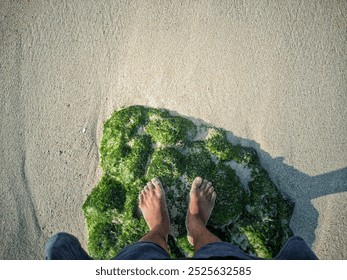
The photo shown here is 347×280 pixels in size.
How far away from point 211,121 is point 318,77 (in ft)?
4.40

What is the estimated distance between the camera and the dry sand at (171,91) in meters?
3.95

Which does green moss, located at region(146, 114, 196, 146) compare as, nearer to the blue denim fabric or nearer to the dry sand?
the dry sand

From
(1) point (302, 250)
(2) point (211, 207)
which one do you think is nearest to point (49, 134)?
(2) point (211, 207)

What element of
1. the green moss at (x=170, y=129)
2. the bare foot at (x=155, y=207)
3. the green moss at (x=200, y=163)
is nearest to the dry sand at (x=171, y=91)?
the green moss at (x=170, y=129)

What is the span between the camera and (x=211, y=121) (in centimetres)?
399

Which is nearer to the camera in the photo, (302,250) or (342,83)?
(302,250)

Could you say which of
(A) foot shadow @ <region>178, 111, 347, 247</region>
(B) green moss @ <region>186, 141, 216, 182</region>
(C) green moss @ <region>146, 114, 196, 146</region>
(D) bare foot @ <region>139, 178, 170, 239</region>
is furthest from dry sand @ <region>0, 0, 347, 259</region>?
(D) bare foot @ <region>139, 178, 170, 239</region>

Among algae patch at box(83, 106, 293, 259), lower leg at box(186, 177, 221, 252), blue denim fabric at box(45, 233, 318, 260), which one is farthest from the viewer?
algae patch at box(83, 106, 293, 259)

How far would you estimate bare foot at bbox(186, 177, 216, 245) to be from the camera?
376 centimetres

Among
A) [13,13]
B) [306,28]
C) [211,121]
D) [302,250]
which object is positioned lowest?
[302,250]

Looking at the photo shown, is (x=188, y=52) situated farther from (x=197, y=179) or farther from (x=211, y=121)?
(x=197, y=179)

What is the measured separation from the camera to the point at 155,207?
3762mm

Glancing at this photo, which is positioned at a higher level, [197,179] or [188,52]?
[188,52]

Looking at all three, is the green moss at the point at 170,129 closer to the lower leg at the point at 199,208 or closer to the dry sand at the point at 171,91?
the dry sand at the point at 171,91
